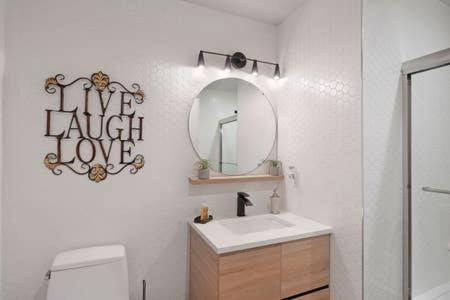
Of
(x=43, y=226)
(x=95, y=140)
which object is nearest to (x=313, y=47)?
(x=95, y=140)

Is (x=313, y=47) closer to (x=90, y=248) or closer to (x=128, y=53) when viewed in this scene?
(x=128, y=53)

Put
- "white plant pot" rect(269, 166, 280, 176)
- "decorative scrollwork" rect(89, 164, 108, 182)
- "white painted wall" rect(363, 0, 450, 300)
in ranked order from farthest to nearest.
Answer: "white plant pot" rect(269, 166, 280, 176), "decorative scrollwork" rect(89, 164, 108, 182), "white painted wall" rect(363, 0, 450, 300)

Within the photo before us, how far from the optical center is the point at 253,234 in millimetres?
1444

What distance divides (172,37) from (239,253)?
61.6 inches

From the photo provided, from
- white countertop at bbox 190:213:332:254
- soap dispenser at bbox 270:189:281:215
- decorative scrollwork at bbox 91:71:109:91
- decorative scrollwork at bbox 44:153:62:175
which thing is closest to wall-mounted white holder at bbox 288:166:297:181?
soap dispenser at bbox 270:189:281:215

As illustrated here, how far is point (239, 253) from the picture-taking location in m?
1.31

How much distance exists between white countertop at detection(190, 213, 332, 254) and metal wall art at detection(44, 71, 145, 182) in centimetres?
67

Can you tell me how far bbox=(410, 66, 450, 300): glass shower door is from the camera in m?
1.43

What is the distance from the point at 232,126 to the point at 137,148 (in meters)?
0.76

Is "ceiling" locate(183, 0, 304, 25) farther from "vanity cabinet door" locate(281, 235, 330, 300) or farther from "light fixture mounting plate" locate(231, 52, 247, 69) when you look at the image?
"vanity cabinet door" locate(281, 235, 330, 300)

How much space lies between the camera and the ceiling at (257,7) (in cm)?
181

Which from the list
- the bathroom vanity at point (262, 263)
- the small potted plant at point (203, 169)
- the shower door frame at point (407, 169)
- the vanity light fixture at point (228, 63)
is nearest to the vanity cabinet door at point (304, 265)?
the bathroom vanity at point (262, 263)

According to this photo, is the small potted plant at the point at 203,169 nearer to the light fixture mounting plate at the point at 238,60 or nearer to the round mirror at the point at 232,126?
the round mirror at the point at 232,126

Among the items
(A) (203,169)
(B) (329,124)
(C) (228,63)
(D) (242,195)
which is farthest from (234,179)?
(C) (228,63)
